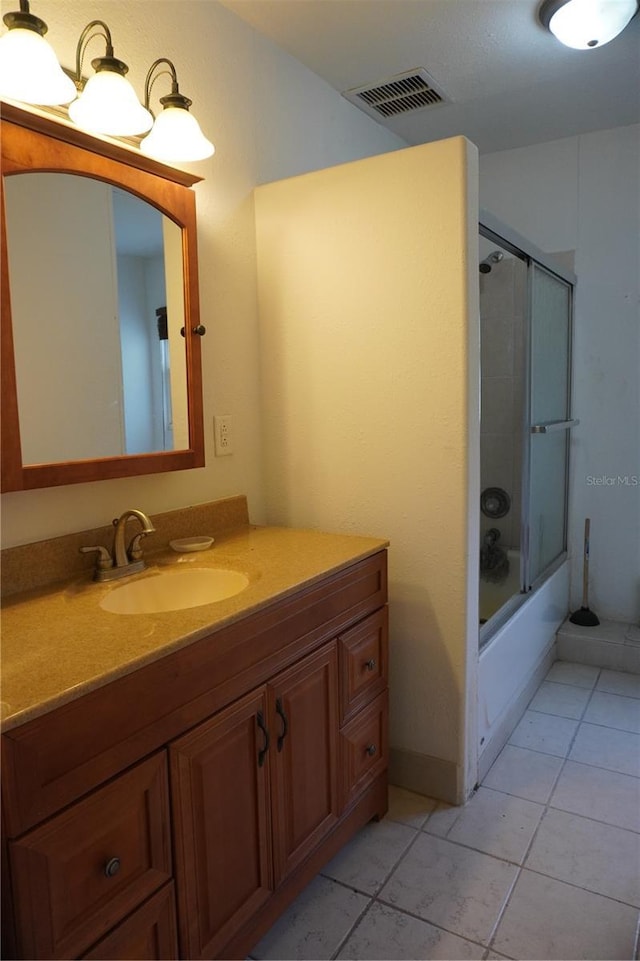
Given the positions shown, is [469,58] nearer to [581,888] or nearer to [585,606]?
[585,606]

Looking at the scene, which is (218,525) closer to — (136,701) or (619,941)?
(136,701)

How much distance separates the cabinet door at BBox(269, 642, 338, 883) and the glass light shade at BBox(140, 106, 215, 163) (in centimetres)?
127

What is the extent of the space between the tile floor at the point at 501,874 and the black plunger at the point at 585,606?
856 millimetres

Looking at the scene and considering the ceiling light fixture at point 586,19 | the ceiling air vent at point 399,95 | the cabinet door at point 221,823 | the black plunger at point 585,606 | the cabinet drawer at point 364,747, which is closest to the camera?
the cabinet door at point 221,823

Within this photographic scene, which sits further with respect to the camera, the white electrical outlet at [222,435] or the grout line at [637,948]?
the white electrical outlet at [222,435]

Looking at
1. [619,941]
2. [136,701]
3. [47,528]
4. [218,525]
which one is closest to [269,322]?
[218,525]

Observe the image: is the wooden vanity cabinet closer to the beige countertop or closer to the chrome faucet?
the beige countertop

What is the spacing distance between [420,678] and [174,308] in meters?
1.32

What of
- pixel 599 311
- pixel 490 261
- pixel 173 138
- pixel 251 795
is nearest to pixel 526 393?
pixel 490 261

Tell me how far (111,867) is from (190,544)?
2.74 ft

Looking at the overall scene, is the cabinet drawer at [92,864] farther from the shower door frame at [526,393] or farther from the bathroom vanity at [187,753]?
the shower door frame at [526,393]

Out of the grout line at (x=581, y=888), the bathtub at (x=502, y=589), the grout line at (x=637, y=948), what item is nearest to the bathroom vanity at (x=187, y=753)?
the grout line at (x=581, y=888)

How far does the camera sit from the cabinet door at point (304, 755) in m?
1.36

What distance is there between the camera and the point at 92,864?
3.11 ft
